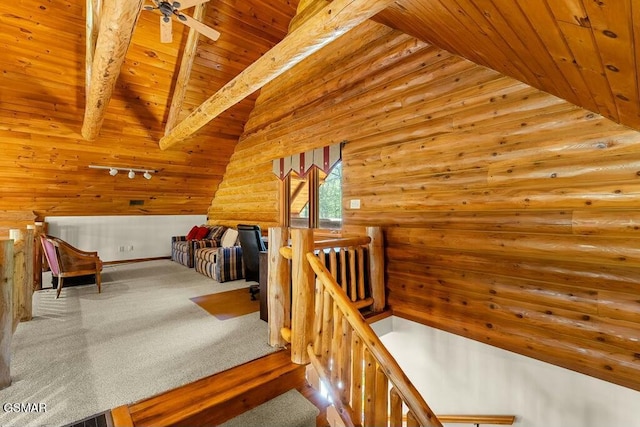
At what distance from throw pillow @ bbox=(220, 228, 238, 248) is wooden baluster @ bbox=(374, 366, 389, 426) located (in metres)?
4.43

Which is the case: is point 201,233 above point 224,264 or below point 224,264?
above

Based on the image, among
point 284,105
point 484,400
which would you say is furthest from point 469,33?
point 284,105

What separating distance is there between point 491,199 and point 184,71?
5.00 meters

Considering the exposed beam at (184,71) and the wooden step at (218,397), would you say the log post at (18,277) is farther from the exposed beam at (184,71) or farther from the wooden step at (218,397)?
the exposed beam at (184,71)

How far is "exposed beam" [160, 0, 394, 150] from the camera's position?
1929 millimetres

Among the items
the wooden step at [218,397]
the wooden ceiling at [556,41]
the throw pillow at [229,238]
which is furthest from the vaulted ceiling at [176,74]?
the wooden step at [218,397]

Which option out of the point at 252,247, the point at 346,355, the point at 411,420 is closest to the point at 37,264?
the point at 252,247

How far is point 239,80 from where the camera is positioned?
11.0ft

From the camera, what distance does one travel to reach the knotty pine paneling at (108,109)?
12.8ft

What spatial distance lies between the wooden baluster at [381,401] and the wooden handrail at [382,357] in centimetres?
13

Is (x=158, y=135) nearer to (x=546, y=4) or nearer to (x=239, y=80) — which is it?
(x=239, y=80)

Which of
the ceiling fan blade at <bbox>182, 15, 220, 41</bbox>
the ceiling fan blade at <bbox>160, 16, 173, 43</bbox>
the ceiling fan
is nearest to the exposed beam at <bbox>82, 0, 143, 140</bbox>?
the ceiling fan

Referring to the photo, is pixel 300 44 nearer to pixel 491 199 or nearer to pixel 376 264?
pixel 491 199

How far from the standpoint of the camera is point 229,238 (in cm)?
588
